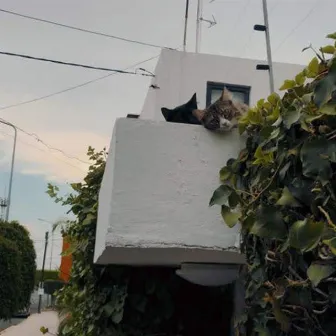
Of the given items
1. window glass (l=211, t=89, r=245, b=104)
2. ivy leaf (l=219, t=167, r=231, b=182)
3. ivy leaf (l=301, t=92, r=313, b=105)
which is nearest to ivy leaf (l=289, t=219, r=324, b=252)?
ivy leaf (l=301, t=92, r=313, b=105)

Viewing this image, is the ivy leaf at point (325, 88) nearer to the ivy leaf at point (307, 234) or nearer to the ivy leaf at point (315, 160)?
the ivy leaf at point (315, 160)

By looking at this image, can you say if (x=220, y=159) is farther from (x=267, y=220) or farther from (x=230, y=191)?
(x=267, y=220)

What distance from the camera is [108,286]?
15.9ft

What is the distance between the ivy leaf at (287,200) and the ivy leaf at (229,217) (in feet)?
1.63

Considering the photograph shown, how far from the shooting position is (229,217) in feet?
8.97

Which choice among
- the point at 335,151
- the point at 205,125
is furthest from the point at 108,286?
the point at 335,151

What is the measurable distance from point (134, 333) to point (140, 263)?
0.72 metres

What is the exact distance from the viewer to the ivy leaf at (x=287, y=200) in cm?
220

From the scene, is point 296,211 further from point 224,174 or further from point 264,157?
point 224,174

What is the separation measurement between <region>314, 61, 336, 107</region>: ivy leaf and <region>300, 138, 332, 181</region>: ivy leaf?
0.15m

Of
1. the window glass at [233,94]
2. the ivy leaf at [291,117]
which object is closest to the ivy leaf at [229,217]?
the ivy leaf at [291,117]

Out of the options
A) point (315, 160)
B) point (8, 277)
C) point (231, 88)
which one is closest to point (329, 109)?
point (315, 160)

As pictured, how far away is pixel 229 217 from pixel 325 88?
90cm

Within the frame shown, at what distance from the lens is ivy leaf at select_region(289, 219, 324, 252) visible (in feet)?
6.35
